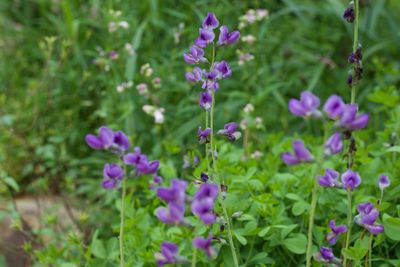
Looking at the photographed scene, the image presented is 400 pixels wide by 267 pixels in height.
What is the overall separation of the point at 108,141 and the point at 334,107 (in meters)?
0.50

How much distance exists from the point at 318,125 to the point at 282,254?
165cm

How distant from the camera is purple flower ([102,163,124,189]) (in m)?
1.36

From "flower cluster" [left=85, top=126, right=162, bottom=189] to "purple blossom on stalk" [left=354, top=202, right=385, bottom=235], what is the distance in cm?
57

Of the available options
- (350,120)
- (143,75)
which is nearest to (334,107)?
(350,120)

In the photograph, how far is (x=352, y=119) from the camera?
122cm

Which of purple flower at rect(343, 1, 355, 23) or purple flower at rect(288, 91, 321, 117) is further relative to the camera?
purple flower at rect(343, 1, 355, 23)

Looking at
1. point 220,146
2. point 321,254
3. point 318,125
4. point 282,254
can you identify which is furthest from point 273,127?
point 321,254

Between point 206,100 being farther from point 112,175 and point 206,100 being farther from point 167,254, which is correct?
point 167,254

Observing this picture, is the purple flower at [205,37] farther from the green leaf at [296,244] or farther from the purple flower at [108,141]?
the green leaf at [296,244]

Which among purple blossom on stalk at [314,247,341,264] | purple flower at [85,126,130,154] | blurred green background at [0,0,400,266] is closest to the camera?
purple flower at [85,126,130,154]

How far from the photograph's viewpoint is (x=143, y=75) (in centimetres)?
341

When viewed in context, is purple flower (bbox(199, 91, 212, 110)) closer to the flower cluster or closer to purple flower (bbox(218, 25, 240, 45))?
purple flower (bbox(218, 25, 240, 45))

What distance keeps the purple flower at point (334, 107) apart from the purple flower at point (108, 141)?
1.49 feet

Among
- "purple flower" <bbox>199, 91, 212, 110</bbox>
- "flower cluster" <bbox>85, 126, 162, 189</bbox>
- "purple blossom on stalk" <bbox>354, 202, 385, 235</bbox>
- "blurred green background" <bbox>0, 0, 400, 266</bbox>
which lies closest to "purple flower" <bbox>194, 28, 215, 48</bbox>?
"purple flower" <bbox>199, 91, 212, 110</bbox>
